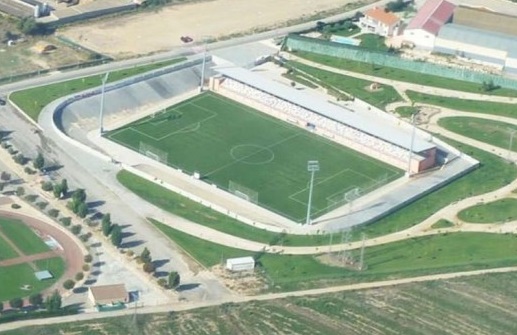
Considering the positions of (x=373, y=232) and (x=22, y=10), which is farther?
(x=22, y=10)

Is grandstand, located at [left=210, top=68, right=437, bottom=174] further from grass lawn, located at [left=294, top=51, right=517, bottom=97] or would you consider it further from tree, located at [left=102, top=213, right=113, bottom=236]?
tree, located at [left=102, top=213, right=113, bottom=236]

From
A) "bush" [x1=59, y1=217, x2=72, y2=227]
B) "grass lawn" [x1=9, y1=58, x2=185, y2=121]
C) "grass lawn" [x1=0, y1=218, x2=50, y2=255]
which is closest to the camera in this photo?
"grass lawn" [x1=0, y1=218, x2=50, y2=255]

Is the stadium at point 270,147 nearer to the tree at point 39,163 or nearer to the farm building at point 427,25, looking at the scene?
the tree at point 39,163

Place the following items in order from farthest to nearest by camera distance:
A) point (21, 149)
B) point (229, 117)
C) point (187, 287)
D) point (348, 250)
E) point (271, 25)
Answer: point (271, 25) < point (229, 117) < point (21, 149) < point (348, 250) < point (187, 287)

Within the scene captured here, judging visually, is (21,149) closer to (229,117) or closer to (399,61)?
(229,117)

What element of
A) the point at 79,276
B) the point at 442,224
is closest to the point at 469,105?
the point at 442,224

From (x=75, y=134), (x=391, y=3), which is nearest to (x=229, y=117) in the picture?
(x=75, y=134)

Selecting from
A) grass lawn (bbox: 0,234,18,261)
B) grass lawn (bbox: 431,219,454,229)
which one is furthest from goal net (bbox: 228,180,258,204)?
grass lawn (bbox: 0,234,18,261)
